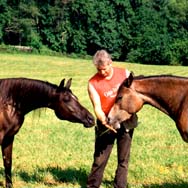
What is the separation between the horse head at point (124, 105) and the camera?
7086mm

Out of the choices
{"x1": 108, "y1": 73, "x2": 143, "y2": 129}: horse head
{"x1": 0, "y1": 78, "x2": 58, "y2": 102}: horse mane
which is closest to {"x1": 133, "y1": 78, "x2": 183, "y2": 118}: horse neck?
{"x1": 108, "y1": 73, "x2": 143, "y2": 129}: horse head

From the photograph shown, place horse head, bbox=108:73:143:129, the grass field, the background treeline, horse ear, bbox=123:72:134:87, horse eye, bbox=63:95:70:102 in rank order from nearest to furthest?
1. horse ear, bbox=123:72:134:87
2. horse head, bbox=108:73:143:129
3. horse eye, bbox=63:95:70:102
4. the grass field
5. the background treeline

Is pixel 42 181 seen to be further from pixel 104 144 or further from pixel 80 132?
pixel 80 132

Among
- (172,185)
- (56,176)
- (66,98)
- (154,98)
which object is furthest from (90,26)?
(154,98)

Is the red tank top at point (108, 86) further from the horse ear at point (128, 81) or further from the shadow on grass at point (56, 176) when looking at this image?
the shadow on grass at point (56, 176)

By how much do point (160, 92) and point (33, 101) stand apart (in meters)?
2.01

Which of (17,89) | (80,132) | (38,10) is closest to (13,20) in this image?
(38,10)

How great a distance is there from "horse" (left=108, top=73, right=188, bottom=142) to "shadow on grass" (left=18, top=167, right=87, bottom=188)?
1.74 m

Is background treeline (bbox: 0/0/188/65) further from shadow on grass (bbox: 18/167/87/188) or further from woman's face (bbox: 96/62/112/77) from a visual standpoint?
woman's face (bbox: 96/62/112/77)

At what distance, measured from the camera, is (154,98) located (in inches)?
287

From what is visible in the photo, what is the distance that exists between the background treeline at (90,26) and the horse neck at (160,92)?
6262 cm

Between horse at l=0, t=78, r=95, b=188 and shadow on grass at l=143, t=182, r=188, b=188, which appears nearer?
horse at l=0, t=78, r=95, b=188

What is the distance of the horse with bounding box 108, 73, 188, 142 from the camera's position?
7094mm

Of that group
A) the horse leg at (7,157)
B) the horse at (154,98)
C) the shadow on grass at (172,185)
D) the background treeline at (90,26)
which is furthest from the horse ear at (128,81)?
the background treeline at (90,26)
